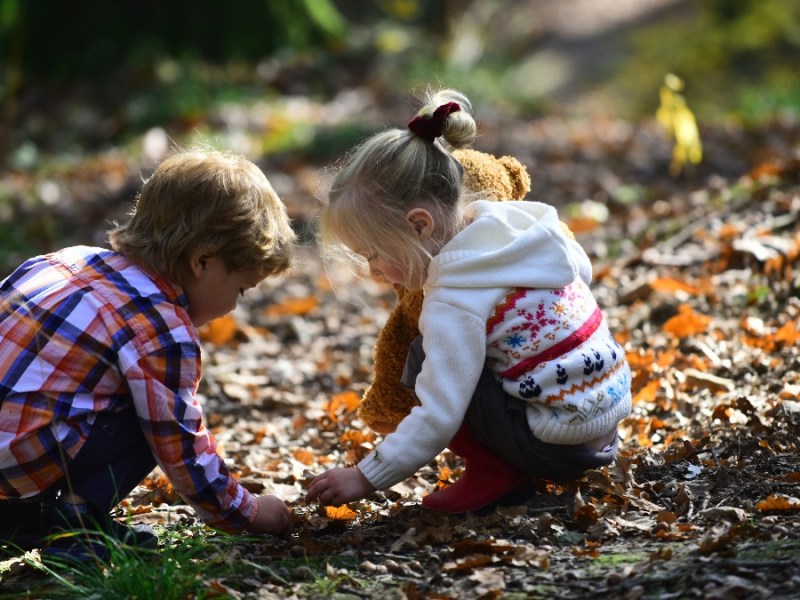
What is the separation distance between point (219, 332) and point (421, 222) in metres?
3.02

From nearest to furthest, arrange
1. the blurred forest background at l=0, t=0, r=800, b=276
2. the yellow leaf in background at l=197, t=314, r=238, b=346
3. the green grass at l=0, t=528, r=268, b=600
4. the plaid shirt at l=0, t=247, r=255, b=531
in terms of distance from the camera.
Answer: the green grass at l=0, t=528, r=268, b=600, the plaid shirt at l=0, t=247, r=255, b=531, the yellow leaf in background at l=197, t=314, r=238, b=346, the blurred forest background at l=0, t=0, r=800, b=276

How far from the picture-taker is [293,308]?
6031 millimetres

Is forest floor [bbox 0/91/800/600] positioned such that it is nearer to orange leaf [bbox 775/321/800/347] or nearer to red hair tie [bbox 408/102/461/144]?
orange leaf [bbox 775/321/800/347]

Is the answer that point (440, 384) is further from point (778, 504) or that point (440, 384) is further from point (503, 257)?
point (778, 504)

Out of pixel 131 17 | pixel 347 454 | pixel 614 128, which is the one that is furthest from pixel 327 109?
pixel 347 454

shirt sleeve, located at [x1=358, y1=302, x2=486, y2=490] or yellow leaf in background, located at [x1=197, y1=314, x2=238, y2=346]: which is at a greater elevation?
shirt sleeve, located at [x1=358, y1=302, x2=486, y2=490]

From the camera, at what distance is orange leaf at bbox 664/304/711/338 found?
429 centimetres

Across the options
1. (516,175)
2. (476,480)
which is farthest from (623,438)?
(516,175)

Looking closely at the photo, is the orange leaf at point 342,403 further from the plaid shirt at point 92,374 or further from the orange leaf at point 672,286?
the orange leaf at point 672,286

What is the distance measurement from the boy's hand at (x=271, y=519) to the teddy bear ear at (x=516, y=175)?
1.26 meters

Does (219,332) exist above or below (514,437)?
below

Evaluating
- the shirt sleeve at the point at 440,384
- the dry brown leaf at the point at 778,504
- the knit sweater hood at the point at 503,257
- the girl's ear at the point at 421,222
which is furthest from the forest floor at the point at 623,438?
the girl's ear at the point at 421,222

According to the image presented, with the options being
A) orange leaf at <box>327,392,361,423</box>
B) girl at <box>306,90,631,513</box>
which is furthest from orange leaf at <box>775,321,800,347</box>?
orange leaf at <box>327,392,361,423</box>

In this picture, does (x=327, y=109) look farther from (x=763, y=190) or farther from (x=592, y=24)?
(x=592, y=24)
